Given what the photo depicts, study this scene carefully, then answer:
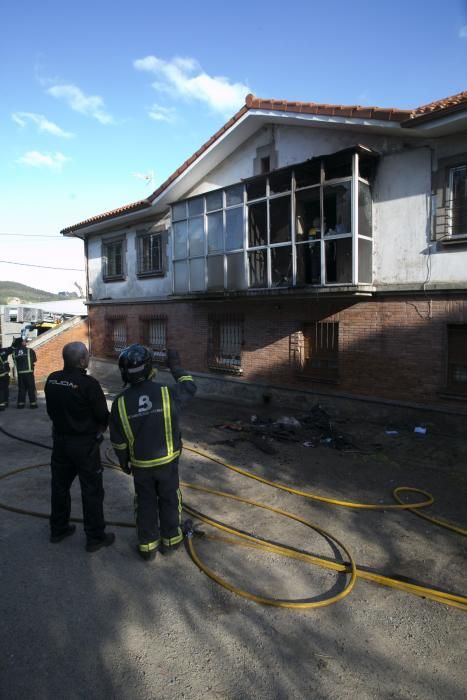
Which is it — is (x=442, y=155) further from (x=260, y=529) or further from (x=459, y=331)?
(x=260, y=529)

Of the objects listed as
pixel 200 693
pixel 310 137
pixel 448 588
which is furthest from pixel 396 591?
pixel 310 137

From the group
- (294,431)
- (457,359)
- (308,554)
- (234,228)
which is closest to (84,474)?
(308,554)

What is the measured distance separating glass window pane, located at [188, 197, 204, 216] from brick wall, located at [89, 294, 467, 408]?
2312mm

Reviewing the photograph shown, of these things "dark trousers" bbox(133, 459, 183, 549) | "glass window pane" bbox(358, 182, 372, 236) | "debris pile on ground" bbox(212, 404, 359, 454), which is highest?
"glass window pane" bbox(358, 182, 372, 236)

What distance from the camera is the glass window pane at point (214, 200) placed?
1072 cm

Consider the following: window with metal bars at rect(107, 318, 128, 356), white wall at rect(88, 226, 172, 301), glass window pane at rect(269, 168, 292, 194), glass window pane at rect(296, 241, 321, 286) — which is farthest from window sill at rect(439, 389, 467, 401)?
window with metal bars at rect(107, 318, 128, 356)

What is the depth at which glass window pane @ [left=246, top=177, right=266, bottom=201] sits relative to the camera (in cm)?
980

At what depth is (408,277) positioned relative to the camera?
8.21 meters

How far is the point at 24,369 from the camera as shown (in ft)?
36.2

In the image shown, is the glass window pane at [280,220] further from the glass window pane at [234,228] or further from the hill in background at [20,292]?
the hill in background at [20,292]

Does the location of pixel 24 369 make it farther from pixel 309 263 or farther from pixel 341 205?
pixel 341 205

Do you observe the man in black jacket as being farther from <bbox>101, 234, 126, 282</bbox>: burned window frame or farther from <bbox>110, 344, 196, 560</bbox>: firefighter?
<bbox>101, 234, 126, 282</bbox>: burned window frame

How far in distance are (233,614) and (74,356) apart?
238cm

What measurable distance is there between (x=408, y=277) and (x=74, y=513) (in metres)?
6.75
